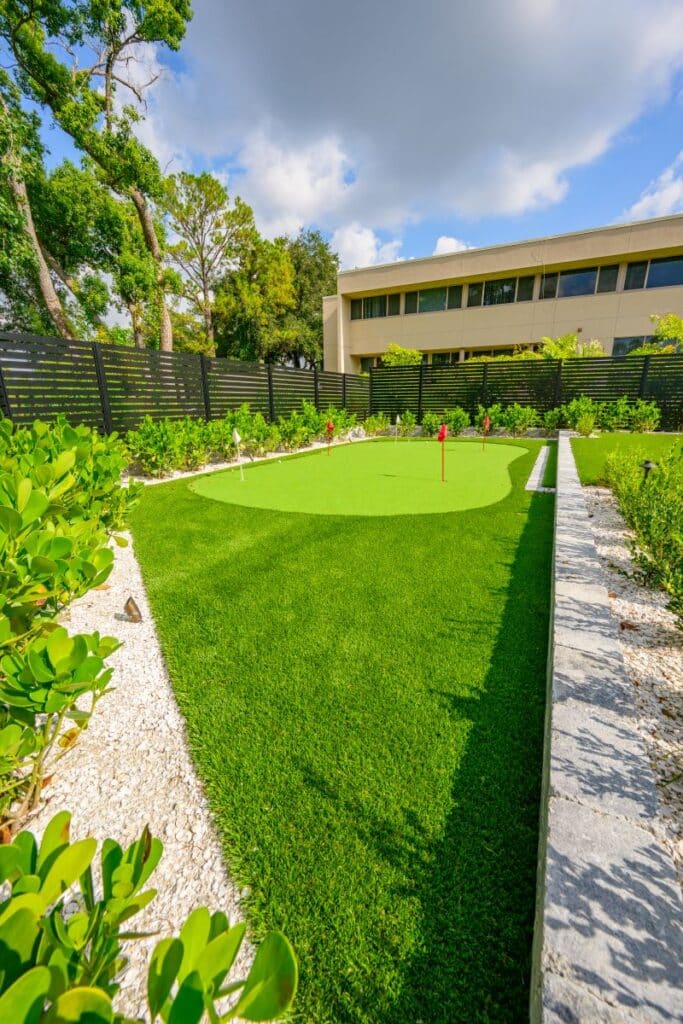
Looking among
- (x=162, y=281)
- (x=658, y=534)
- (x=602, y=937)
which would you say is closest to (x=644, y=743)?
(x=602, y=937)

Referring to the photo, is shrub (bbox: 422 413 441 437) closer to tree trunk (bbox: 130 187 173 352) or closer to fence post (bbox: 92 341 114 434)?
tree trunk (bbox: 130 187 173 352)

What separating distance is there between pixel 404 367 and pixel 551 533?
1379 centimetres

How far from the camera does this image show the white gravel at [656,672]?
1469 mm

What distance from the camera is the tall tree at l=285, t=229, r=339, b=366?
29.7m

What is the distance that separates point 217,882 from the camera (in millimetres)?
1331

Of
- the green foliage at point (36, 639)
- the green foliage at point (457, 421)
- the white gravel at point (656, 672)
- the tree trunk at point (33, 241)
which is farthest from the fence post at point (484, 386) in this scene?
the green foliage at point (36, 639)

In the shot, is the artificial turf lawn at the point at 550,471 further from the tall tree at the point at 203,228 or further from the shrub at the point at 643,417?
the tall tree at the point at 203,228

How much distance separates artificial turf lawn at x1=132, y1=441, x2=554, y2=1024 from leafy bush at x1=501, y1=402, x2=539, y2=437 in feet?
38.0

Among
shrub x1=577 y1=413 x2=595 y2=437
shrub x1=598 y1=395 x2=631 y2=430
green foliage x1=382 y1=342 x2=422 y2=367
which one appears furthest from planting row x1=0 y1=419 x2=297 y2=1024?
green foliage x1=382 y1=342 x2=422 y2=367

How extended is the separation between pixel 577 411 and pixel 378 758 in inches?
569

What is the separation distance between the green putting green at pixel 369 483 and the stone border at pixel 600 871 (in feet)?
11.9

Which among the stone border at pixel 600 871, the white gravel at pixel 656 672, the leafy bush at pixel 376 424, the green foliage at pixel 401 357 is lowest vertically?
the white gravel at pixel 656 672

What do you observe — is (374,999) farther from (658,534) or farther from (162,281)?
(162,281)

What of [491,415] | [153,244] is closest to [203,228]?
[153,244]
